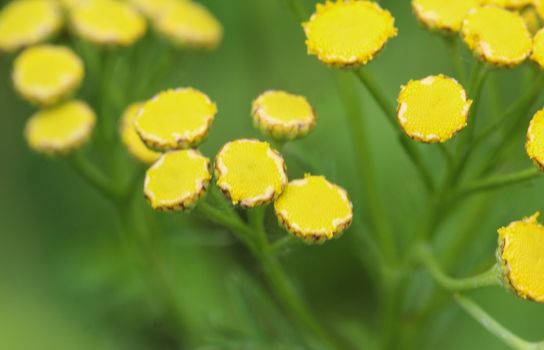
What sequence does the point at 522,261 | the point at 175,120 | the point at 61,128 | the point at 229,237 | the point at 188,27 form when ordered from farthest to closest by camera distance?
the point at 229,237, the point at 188,27, the point at 61,128, the point at 175,120, the point at 522,261

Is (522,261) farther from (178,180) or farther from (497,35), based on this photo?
(178,180)

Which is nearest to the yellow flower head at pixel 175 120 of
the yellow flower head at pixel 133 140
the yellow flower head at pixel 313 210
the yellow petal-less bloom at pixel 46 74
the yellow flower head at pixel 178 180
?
the yellow flower head at pixel 178 180

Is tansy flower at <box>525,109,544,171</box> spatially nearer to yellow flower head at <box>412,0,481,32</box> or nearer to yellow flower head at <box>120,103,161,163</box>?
yellow flower head at <box>412,0,481,32</box>

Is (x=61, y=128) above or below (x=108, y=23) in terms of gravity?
below

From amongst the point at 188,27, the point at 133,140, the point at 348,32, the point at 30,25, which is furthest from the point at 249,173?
the point at 30,25

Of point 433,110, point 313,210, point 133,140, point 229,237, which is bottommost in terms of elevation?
point 229,237

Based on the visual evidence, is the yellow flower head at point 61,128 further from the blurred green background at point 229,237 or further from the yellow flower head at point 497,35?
the yellow flower head at point 497,35

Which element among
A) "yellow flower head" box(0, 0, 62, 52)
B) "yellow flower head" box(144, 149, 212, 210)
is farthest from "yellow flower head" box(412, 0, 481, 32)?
"yellow flower head" box(0, 0, 62, 52)
